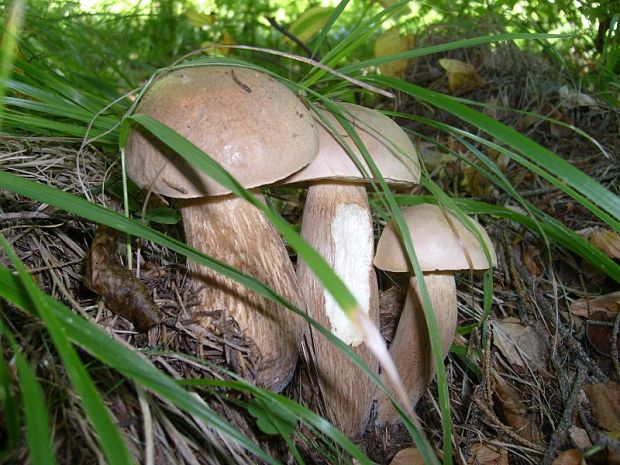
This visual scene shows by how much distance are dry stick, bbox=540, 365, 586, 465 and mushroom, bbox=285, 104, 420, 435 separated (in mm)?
557

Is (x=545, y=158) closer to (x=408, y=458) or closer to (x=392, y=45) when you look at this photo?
(x=408, y=458)

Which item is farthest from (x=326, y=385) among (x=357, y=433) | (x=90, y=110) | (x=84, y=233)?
(x=90, y=110)

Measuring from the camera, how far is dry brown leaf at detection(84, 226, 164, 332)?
1256 millimetres

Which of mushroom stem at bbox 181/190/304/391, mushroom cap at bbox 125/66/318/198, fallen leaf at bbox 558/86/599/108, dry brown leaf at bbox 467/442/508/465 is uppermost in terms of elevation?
mushroom cap at bbox 125/66/318/198

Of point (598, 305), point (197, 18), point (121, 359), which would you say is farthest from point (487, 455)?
point (197, 18)

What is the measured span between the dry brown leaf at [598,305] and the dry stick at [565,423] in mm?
319

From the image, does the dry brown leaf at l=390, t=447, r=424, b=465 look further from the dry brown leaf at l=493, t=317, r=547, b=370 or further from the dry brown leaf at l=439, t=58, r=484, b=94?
the dry brown leaf at l=439, t=58, r=484, b=94

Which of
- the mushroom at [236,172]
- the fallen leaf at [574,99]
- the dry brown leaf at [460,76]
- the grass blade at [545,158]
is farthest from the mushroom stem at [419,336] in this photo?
the dry brown leaf at [460,76]

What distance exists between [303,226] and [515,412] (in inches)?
39.2

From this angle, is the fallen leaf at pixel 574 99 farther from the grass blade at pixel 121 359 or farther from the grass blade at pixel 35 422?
the grass blade at pixel 35 422

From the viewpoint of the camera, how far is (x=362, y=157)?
1.40 m

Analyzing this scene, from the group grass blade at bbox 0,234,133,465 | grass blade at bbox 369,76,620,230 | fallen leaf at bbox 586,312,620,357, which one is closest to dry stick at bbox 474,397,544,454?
fallen leaf at bbox 586,312,620,357

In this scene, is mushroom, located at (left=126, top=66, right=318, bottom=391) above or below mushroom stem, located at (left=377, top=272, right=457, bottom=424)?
above

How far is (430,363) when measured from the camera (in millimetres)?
1517
